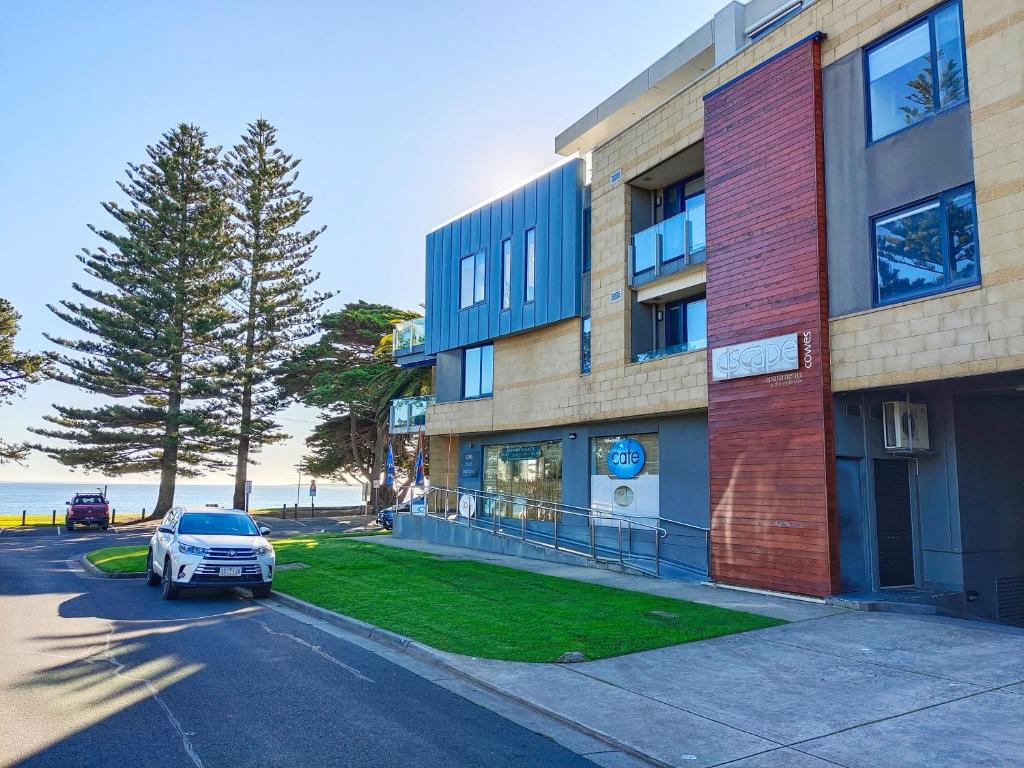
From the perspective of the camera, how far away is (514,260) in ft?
75.9

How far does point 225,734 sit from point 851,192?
12256 millimetres

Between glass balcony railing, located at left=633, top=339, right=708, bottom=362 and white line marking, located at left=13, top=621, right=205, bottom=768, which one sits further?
glass balcony railing, located at left=633, top=339, right=708, bottom=362

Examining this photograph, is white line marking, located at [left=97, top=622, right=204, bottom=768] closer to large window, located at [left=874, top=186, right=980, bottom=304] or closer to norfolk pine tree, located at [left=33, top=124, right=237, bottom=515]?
large window, located at [left=874, top=186, right=980, bottom=304]

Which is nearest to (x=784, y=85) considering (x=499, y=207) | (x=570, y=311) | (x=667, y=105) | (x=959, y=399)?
(x=667, y=105)

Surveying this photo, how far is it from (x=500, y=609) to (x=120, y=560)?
1250cm

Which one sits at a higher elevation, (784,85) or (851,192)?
(784,85)

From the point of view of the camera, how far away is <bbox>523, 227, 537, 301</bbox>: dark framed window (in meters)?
22.3

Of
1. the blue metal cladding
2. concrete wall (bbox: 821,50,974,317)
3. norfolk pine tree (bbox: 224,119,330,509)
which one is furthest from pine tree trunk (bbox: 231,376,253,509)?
concrete wall (bbox: 821,50,974,317)

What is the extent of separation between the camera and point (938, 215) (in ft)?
39.0

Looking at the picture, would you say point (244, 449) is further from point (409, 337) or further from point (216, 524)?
point (216, 524)

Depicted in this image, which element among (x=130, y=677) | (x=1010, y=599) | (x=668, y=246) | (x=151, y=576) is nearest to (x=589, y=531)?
(x=668, y=246)

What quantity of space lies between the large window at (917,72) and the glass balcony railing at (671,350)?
199 inches

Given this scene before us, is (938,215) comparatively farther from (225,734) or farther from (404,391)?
(404,391)

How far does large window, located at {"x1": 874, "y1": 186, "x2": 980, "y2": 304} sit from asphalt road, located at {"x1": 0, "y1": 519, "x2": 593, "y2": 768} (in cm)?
929
